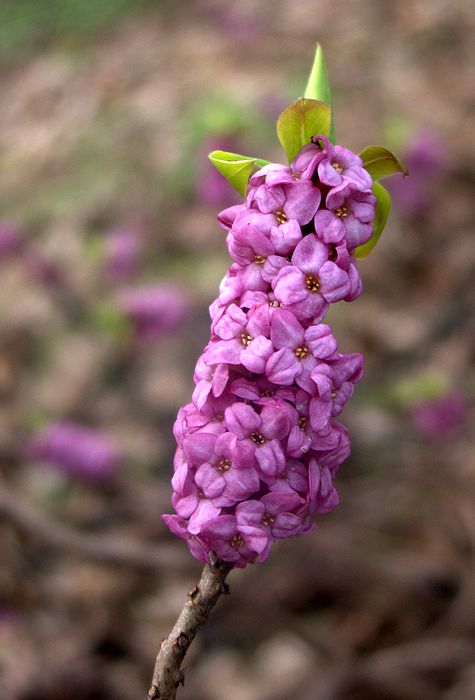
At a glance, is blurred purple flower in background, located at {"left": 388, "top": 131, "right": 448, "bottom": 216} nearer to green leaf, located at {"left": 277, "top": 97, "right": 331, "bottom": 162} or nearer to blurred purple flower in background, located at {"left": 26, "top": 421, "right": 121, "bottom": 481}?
blurred purple flower in background, located at {"left": 26, "top": 421, "right": 121, "bottom": 481}

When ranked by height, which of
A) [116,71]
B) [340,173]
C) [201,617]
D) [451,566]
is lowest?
[451,566]

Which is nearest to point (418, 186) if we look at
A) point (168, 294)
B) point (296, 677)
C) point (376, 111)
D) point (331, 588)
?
point (376, 111)

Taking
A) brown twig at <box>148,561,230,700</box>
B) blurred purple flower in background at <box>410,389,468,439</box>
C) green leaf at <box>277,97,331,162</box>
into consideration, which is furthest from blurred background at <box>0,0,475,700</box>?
green leaf at <box>277,97,331,162</box>

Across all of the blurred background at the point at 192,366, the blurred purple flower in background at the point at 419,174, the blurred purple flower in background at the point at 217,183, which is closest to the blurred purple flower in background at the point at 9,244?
the blurred background at the point at 192,366

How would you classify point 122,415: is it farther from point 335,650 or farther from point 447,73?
point 447,73

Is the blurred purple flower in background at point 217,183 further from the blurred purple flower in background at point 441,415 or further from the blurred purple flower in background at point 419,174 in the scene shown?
the blurred purple flower in background at point 441,415
